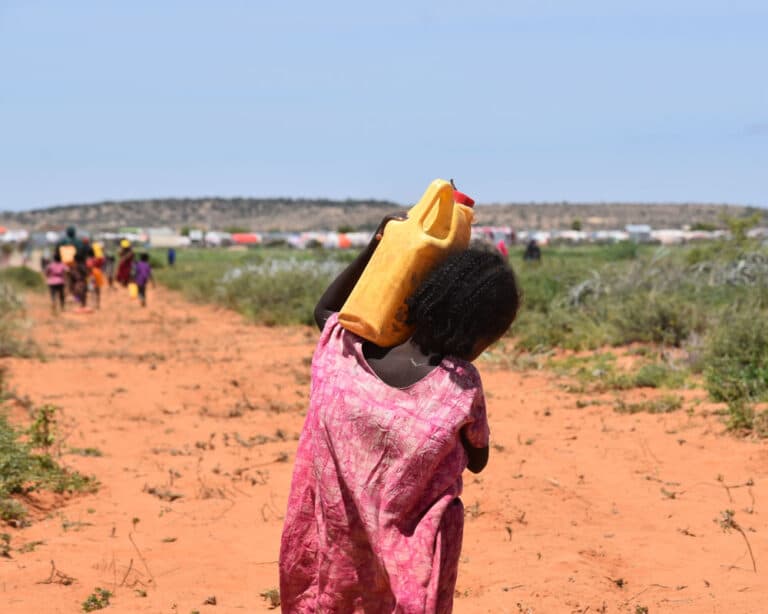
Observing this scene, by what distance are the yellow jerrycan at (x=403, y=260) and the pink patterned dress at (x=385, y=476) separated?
0.40 feet

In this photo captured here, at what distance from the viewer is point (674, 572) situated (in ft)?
18.9

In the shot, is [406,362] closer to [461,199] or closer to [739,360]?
[461,199]

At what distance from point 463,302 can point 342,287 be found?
52 centimetres

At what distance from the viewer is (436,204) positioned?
10.6 ft

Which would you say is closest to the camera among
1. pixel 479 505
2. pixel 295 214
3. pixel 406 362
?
pixel 406 362

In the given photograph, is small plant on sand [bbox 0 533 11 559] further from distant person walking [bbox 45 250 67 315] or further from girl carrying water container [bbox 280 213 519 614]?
distant person walking [bbox 45 250 67 315]

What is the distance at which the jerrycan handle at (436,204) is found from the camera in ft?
10.5

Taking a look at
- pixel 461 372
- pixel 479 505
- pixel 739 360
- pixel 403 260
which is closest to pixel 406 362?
pixel 461 372

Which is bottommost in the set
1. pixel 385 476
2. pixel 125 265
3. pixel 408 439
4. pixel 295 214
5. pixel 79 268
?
pixel 295 214

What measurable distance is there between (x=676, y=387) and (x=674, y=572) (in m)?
5.81

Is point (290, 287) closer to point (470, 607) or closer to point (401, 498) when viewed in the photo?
point (470, 607)

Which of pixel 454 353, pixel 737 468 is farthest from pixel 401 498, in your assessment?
pixel 737 468

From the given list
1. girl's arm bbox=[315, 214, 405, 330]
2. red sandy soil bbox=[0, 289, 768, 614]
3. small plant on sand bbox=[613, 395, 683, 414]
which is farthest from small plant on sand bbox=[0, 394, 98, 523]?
small plant on sand bbox=[613, 395, 683, 414]

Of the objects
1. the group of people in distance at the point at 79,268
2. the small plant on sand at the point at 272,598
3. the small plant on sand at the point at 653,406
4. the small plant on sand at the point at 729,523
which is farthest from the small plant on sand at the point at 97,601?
the group of people in distance at the point at 79,268
